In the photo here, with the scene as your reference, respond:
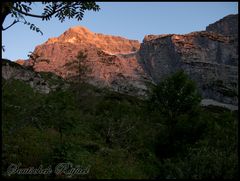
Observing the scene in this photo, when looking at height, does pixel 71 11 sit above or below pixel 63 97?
above

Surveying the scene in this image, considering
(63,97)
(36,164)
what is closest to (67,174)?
(36,164)

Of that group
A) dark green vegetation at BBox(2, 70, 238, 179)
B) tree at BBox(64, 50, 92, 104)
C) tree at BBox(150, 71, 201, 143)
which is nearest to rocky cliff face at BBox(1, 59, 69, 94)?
tree at BBox(64, 50, 92, 104)

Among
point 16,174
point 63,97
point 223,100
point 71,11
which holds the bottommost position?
point 223,100

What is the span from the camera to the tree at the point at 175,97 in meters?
31.8

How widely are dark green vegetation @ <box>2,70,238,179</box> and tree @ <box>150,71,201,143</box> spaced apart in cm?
10

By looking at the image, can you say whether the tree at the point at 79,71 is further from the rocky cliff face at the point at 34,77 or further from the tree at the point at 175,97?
the tree at the point at 175,97

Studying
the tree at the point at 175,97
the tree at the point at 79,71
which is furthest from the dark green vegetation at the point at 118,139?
the tree at the point at 79,71

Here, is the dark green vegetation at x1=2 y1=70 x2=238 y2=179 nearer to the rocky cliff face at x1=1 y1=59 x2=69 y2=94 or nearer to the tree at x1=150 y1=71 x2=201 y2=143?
the tree at x1=150 y1=71 x2=201 y2=143

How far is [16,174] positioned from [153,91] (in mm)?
24637

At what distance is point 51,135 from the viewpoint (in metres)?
17.2

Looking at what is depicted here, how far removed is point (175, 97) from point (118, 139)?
Result: 1168 cm

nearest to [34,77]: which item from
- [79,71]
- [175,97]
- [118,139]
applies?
[79,71]

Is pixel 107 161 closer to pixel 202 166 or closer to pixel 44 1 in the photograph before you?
pixel 202 166

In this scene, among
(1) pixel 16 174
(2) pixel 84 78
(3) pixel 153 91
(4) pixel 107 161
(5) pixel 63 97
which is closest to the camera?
(1) pixel 16 174
